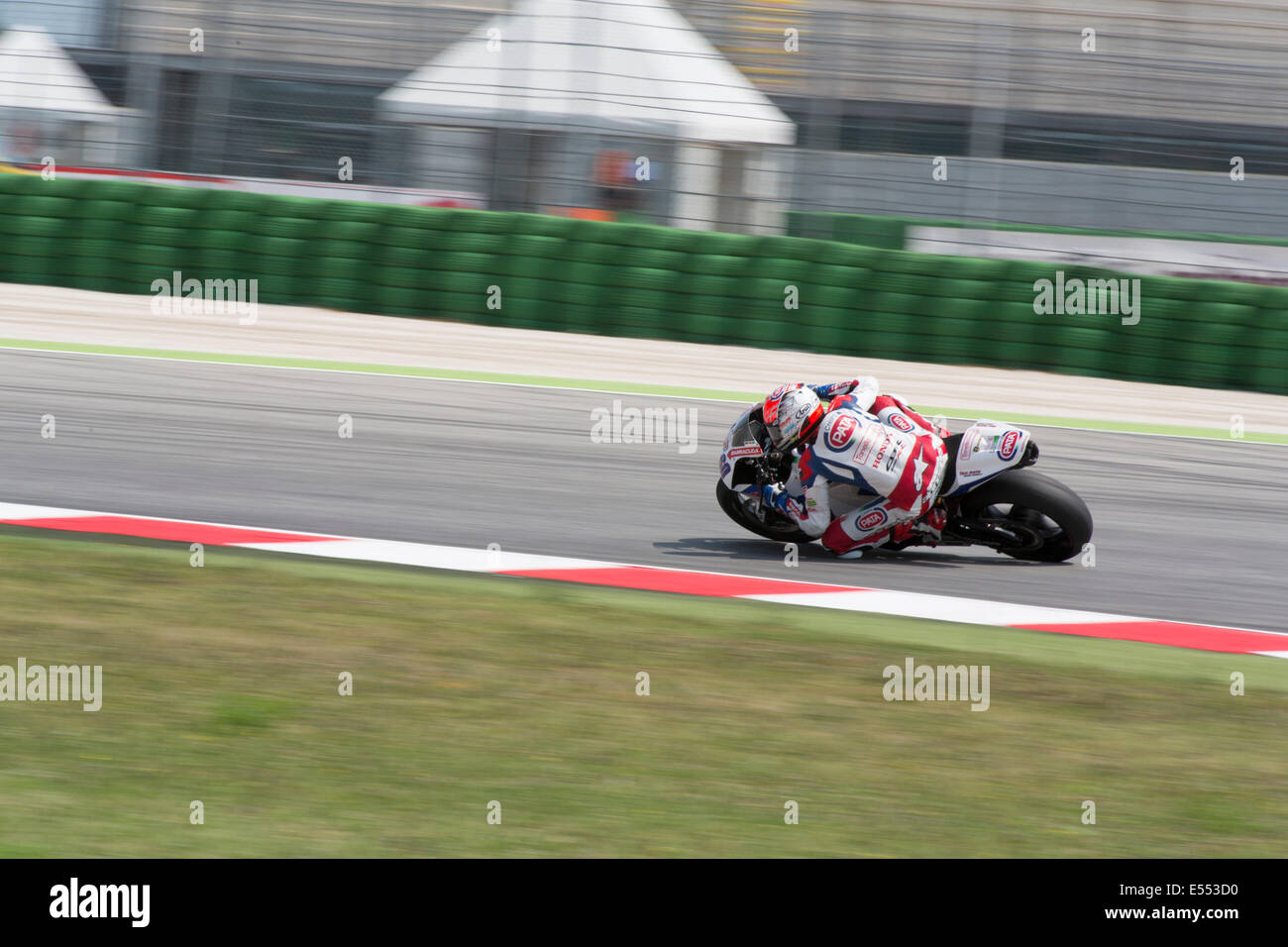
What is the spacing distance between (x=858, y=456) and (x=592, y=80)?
403 inches

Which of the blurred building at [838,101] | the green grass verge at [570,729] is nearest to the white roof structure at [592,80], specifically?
the blurred building at [838,101]

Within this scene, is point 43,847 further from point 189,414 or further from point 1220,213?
point 1220,213

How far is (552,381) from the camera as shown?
13281 millimetres

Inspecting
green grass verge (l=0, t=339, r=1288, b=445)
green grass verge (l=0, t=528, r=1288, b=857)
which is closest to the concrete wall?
green grass verge (l=0, t=339, r=1288, b=445)

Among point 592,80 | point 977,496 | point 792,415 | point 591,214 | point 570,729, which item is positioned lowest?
point 570,729

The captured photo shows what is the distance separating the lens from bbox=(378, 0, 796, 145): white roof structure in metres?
16.5

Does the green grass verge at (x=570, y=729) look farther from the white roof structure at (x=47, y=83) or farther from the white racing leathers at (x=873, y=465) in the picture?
the white roof structure at (x=47, y=83)

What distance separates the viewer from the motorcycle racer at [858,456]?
741 centimetres

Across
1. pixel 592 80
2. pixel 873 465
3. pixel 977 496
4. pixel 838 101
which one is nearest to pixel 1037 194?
pixel 838 101

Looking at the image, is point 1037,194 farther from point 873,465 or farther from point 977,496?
point 873,465

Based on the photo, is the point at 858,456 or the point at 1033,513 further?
the point at 1033,513

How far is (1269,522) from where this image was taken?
31.5 feet

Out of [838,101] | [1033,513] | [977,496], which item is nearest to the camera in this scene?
[977,496]

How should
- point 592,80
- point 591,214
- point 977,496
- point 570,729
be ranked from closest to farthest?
point 570,729 → point 977,496 → point 591,214 → point 592,80
